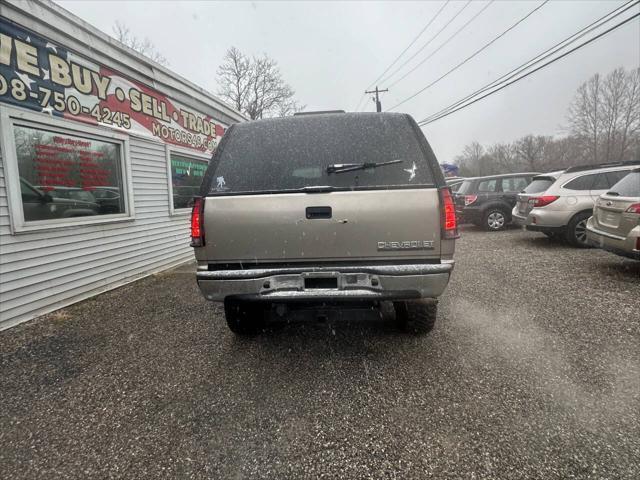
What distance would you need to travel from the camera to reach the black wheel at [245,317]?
3023mm

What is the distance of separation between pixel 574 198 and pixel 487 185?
3642 millimetres

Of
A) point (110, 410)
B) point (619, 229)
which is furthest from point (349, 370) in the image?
point (619, 229)

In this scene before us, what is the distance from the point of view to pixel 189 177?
771 cm

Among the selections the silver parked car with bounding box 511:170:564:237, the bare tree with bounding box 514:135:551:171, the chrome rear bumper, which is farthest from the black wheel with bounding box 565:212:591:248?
the bare tree with bounding box 514:135:551:171

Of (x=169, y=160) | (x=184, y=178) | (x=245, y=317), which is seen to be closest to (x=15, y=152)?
(x=169, y=160)

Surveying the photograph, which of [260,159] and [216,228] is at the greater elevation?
[260,159]

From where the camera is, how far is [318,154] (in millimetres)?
2613

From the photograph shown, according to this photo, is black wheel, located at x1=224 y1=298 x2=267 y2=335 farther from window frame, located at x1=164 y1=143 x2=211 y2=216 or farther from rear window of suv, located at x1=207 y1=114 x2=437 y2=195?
window frame, located at x1=164 y1=143 x2=211 y2=216

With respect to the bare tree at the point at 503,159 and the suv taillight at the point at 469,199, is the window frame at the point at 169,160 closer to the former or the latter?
the suv taillight at the point at 469,199

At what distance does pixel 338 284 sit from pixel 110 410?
1775 mm

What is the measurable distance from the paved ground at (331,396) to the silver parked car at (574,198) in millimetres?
3341

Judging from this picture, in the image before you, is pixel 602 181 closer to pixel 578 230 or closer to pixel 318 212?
pixel 578 230

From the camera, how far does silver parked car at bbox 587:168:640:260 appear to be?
4.35 meters

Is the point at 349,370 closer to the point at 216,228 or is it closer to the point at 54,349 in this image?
the point at 216,228
